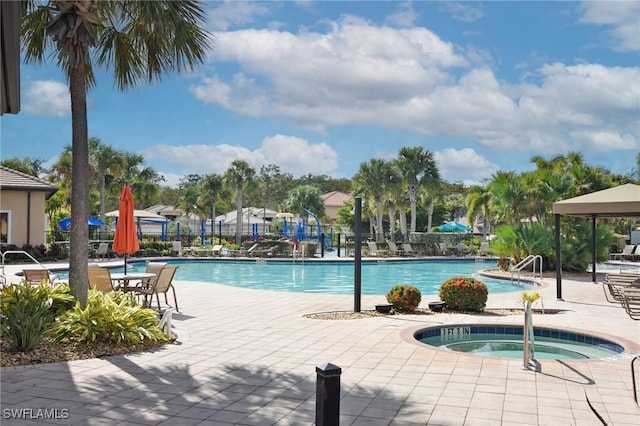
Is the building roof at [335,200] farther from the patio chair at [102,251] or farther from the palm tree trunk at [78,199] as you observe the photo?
the palm tree trunk at [78,199]

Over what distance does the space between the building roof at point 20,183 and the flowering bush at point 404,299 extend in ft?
59.3

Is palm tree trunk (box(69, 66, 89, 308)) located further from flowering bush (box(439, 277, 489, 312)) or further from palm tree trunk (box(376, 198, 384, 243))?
palm tree trunk (box(376, 198, 384, 243))

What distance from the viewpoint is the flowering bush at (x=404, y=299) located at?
33.5 ft

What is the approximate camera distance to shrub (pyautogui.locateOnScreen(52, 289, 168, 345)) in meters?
6.93

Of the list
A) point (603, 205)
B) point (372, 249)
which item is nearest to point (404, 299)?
point (603, 205)

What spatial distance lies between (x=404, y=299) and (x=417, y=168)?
93.2ft

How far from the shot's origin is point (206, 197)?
49.4 meters

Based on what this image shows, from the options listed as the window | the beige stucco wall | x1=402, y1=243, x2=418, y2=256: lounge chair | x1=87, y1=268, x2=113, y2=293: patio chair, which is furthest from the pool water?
x1=402, y1=243, x2=418, y2=256: lounge chair

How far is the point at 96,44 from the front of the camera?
27.0ft

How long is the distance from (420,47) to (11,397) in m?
13.9

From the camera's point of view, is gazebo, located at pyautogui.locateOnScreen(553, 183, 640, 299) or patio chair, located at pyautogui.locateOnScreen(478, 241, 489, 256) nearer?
gazebo, located at pyautogui.locateOnScreen(553, 183, 640, 299)

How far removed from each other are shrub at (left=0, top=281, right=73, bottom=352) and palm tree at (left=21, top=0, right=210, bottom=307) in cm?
32

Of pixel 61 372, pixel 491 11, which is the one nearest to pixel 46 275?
pixel 61 372

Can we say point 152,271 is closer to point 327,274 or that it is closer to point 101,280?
point 101,280
